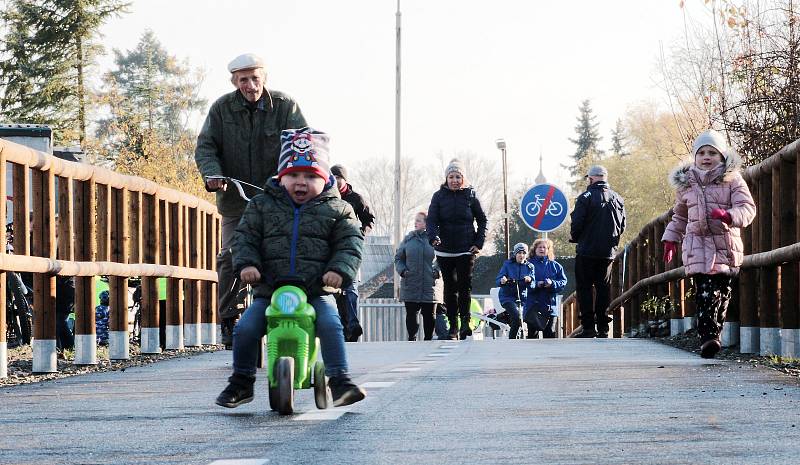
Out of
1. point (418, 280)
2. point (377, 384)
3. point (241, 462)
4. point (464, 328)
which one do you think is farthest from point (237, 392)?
point (418, 280)

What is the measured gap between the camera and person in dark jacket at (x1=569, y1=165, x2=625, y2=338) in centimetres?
2047

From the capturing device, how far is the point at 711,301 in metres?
13.0

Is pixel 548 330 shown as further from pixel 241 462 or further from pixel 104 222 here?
pixel 241 462

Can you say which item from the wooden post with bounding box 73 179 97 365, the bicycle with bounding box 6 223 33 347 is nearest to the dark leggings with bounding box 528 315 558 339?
the bicycle with bounding box 6 223 33 347

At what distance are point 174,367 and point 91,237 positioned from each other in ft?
3.95

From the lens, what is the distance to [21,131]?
2761 cm

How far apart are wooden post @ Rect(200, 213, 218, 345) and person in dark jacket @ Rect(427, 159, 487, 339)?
9.13 ft

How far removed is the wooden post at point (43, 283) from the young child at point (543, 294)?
12524 mm

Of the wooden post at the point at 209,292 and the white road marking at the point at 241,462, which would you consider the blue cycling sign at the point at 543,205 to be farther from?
the white road marking at the point at 241,462

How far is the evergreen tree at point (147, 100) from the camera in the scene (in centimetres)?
5897

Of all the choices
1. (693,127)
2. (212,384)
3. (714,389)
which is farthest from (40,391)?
(693,127)

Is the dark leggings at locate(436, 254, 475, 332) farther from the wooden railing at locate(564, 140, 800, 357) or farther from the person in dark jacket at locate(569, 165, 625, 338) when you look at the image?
the wooden railing at locate(564, 140, 800, 357)

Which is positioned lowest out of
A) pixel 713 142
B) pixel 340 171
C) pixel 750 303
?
pixel 750 303

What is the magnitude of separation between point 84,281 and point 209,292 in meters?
5.03
